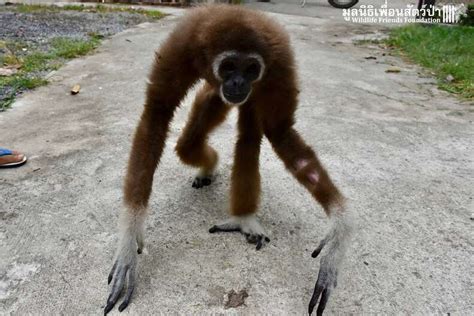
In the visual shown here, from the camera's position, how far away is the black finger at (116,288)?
267 centimetres

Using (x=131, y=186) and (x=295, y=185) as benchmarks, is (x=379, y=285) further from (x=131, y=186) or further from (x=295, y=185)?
(x=131, y=186)

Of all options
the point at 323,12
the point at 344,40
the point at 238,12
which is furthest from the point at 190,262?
the point at 323,12

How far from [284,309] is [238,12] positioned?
1973 millimetres

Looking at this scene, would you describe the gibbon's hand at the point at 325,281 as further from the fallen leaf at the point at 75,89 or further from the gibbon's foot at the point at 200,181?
the fallen leaf at the point at 75,89

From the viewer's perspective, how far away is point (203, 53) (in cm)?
291

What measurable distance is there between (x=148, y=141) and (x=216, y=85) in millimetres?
623

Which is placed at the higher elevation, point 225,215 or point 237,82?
point 237,82

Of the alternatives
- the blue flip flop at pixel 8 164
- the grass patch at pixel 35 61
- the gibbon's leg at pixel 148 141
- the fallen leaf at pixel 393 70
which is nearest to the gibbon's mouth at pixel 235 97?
the gibbon's leg at pixel 148 141

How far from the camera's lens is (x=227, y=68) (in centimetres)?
291

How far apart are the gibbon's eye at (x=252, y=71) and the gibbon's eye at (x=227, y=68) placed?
9 cm
